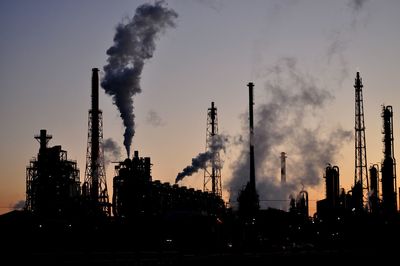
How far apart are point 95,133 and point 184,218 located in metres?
16.8

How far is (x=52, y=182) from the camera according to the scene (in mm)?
96688

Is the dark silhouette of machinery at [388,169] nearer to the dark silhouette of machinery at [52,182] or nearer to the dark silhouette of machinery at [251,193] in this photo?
the dark silhouette of machinery at [251,193]

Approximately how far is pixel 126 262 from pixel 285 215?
7437cm

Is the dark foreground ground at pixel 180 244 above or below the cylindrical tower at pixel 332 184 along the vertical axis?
→ below

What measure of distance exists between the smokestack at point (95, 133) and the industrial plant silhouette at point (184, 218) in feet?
0.43

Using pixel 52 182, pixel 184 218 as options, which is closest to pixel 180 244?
pixel 184 218

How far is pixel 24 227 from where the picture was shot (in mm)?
73750

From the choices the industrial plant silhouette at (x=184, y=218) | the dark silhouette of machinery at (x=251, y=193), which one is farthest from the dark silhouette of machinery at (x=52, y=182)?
the dark silhouette of machinery at (x=251, y=193)

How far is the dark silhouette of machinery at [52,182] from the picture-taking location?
9475 centimetres

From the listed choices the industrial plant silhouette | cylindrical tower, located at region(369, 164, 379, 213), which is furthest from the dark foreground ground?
cylindrical tower, located at region(369, 164, 379, 213)

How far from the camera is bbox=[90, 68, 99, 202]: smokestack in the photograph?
283 feet

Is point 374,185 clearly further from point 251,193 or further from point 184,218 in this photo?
point 184,218

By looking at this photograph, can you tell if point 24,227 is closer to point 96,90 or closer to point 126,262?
point 96,90

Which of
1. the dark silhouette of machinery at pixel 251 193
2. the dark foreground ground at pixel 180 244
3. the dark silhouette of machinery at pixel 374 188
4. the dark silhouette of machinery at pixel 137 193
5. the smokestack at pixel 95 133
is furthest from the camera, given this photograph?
the dark silhouette of machinery at pixel 374 188
